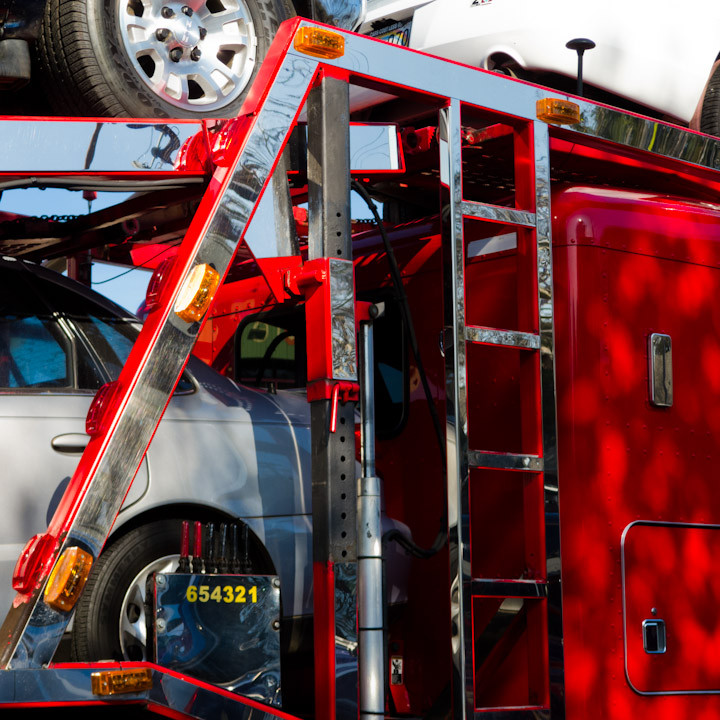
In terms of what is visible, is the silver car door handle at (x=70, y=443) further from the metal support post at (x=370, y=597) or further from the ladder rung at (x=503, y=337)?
the ladder rung at (x=503, y=337)

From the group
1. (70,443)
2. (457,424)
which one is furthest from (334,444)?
(70,443)

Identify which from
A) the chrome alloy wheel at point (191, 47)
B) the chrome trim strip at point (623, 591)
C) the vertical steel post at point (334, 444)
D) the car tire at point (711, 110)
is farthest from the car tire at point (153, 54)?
the car tire at point (711, 110)

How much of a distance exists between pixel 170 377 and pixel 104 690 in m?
0.82

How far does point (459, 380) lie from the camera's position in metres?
3.61

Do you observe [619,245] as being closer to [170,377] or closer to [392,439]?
[392,439]

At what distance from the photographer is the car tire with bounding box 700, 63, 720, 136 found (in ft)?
20.4

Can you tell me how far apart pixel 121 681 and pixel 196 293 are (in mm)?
1027

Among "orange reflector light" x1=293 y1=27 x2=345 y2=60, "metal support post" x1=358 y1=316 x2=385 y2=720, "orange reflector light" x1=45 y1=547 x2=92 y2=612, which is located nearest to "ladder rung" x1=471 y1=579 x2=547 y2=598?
"metal support post" x1=358 y1=316 x2=385 y2=720

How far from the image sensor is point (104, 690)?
281 centimetres

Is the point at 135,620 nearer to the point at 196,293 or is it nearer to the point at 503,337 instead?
the point at 196,293

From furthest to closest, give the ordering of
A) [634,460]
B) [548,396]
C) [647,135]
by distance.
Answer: [647,135] < [634,460] < [548,396]

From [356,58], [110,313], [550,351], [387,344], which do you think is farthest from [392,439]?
[356,58]

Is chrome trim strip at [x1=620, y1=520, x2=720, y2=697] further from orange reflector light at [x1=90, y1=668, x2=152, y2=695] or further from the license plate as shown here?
the license plate

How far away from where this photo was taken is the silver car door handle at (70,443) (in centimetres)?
352
